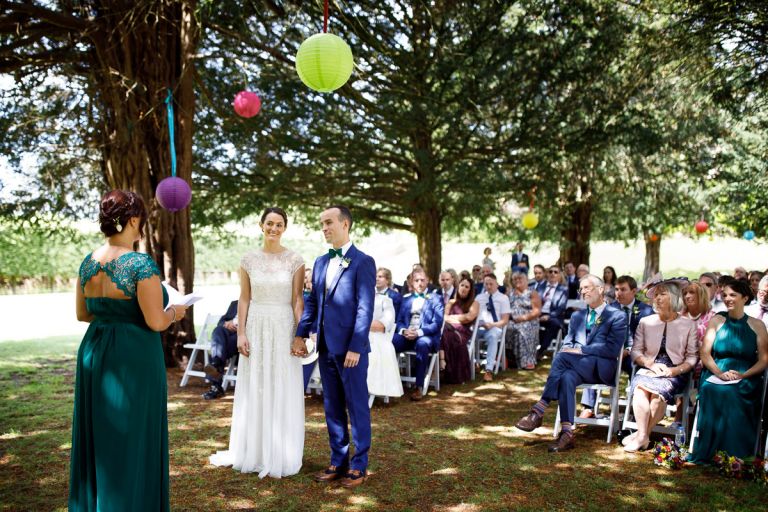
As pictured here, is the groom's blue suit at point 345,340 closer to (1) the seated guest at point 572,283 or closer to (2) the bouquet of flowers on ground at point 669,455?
(2) the bouquet of flowers on ground at point 669,455

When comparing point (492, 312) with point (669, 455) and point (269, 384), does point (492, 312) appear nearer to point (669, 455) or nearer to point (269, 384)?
point (669, 455)

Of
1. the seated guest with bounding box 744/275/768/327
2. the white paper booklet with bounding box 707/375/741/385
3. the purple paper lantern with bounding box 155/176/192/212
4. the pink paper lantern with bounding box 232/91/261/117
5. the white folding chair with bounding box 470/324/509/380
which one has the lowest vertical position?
the white folding chair with bounding box 470/324/509/380

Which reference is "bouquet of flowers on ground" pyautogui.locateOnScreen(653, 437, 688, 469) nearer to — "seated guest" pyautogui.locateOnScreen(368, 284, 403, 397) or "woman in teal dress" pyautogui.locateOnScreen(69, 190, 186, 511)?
"seated guest" pyautogui.locateOnScreen(368, 284, 403, 397)

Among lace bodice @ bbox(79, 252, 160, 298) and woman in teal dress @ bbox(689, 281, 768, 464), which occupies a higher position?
lace bodice @ bbox(79, 252, 160, 298)

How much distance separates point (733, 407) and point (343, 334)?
10.6 feet

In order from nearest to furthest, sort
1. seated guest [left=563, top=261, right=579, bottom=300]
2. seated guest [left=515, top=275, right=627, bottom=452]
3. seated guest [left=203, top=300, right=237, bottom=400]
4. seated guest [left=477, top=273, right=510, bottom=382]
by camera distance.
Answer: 1. seated guest [left=515, top=275, right=627, bottom=452]
2. seated guest [left=203, top=300, right=237, bottom=400]
3. seated guest [left=477, top=273, right=510, bottom=382]
4. seated guest [left=563, top=261, right=579, bottom=300]

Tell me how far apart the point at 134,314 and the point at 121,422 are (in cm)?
52

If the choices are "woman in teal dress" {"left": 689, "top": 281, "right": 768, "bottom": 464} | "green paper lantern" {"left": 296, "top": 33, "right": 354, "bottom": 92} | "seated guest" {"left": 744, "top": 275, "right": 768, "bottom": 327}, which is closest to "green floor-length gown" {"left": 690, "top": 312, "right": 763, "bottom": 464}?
"woman in teal dress" {"left": 689, "top": 281, "right": 768, "bottom": 464}

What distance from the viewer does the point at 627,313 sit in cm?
709

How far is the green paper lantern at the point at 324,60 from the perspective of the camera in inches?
198

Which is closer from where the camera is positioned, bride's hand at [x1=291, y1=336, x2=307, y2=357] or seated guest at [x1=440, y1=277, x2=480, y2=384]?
bride's hand at [x1=291, y1=336, x2=307, y2=357]

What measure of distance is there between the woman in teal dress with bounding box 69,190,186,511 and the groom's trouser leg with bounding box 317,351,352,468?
1.60 m

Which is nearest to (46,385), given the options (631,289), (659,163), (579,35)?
(631,289)

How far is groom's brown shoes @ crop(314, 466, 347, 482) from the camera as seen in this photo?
15.2ft
